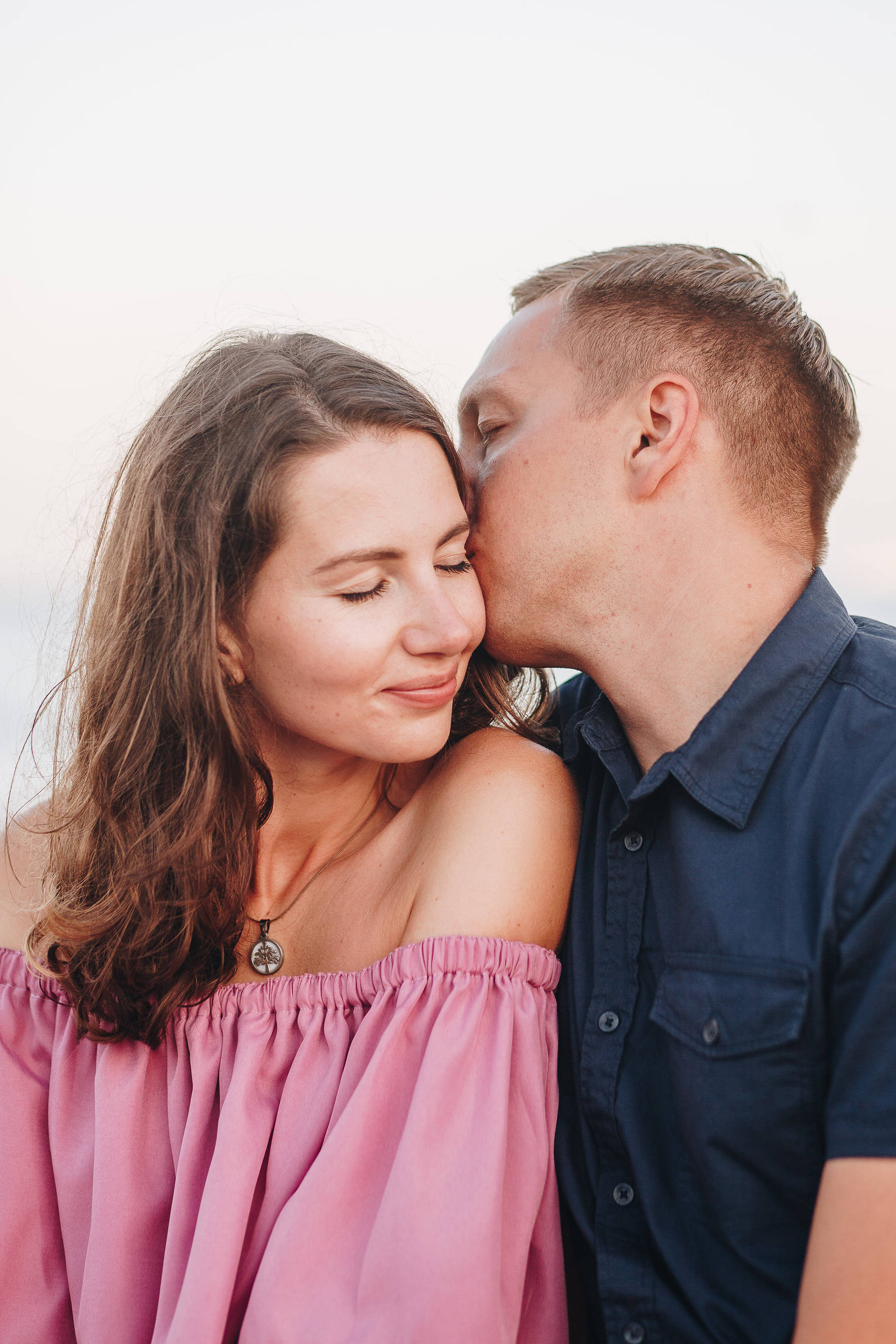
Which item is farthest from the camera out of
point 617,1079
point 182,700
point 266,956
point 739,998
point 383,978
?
point 266,956

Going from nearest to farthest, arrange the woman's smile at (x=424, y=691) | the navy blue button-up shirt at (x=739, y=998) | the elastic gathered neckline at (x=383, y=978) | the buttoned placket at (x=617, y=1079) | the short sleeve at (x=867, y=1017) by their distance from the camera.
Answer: the short sleeve at (x=867, y=1017)
the navy blue button-up shirt at (x=739, y=998)
the buttoned placket at (x=617, y=1079)
the elastic gathered neckline at (x=383, y=978)
the woman's smile at (x=424, y=691)

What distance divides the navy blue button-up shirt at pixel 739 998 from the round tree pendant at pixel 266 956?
51 centimetres

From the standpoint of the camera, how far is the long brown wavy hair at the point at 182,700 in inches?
68.7

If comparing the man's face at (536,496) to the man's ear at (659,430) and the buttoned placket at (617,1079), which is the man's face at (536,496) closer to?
the man's ear at (659,430)

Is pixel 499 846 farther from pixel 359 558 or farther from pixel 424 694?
pixel 359 558

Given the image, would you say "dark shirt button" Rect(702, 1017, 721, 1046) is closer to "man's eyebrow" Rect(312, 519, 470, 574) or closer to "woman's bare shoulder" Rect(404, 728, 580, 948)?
"woman's bare shoulder" Rect(404, 728, 580, 948)

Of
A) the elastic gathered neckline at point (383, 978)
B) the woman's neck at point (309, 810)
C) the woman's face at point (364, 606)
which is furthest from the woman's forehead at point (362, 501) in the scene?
the elastic gathered neckline at point (383, 978)

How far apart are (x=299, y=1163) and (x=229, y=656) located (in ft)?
2.55

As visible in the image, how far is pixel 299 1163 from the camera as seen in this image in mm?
1573

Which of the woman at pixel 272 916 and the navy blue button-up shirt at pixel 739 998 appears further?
the woman at pixel 272 916

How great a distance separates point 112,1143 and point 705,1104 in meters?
0.91

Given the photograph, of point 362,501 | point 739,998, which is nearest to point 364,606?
point 362,501

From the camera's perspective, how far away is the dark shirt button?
1430 mm

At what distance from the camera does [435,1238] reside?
4.49 ft
